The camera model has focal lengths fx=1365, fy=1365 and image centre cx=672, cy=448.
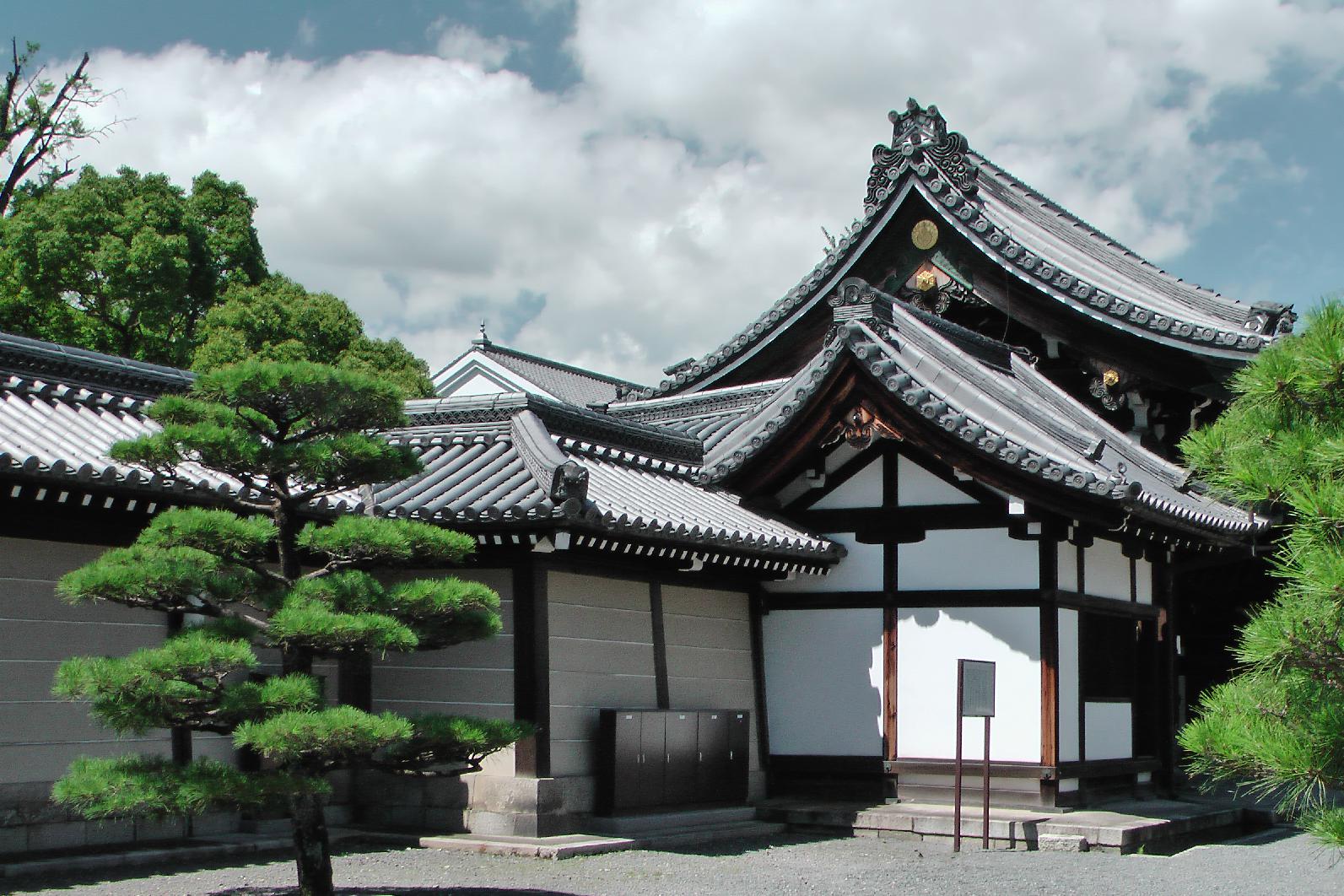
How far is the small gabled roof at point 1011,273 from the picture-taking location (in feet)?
51.5

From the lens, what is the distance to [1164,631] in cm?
1566

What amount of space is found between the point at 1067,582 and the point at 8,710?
31.3 ft

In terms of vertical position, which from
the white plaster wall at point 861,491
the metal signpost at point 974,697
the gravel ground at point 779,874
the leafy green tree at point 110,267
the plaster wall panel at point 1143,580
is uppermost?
the leafy green tree at point 110,267

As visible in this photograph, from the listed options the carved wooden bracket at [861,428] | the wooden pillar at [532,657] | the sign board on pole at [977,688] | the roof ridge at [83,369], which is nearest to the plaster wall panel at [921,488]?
the carved wooden bracket at [861,428]

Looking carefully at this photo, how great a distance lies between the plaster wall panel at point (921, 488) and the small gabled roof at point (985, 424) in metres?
0.64

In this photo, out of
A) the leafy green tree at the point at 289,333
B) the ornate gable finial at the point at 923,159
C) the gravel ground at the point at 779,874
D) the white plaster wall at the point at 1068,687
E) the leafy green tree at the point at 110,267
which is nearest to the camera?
the gravel ground at the point at 779,874

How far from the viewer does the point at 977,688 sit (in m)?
12.1

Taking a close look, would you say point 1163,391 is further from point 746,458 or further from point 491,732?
point 491,732

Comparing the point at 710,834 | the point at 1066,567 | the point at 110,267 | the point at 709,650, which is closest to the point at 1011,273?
the point at 1066,567

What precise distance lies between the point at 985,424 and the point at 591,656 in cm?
471

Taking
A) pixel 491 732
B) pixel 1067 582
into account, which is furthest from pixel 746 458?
pixel 491 732

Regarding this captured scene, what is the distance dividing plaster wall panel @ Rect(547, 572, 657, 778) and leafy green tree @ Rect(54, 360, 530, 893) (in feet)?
10.0

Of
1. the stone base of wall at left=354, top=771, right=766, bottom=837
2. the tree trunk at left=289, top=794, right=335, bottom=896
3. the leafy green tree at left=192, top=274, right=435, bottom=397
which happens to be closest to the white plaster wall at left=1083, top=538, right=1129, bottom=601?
the stone base of wall at left=354, top=771, right=766, bottom=837

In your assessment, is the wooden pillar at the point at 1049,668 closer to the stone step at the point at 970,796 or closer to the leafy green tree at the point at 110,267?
the stone step at the point at 970,796
